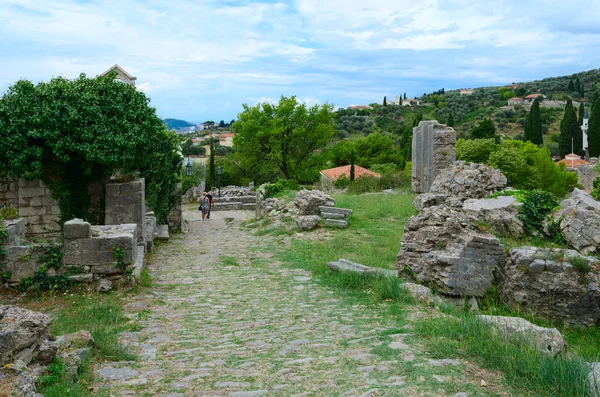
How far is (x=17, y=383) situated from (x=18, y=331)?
2.30 ft

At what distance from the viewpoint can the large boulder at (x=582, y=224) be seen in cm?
1039

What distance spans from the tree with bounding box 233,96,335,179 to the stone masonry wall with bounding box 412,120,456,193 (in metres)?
25.2

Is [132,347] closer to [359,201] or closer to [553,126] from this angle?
[359,201]

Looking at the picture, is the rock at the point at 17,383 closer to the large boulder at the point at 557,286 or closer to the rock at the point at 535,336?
the rock at the point at 535,336

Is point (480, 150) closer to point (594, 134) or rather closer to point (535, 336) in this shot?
point (535, 336)

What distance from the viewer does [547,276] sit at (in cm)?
778

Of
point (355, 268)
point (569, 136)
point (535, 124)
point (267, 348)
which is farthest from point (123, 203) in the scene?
point (569, 136)

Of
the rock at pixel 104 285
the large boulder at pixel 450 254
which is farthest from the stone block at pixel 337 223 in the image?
the rock at pixel 104 285

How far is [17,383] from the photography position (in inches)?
153

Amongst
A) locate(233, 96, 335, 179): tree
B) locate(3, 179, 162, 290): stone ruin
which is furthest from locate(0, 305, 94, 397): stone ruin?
locate(233, 96, 335, 179): tree

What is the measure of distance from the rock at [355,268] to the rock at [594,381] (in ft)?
14.6

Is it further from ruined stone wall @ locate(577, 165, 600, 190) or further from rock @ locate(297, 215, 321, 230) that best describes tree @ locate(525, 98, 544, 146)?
rock @ locate(297, 215, 321, 230)

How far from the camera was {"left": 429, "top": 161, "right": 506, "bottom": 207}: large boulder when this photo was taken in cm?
1565

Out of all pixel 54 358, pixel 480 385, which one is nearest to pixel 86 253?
pixel 54 358
